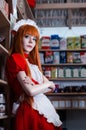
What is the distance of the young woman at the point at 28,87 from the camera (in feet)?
5.58

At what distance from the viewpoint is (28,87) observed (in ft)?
5.50

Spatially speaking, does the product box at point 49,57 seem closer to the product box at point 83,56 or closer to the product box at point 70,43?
the product box at point 70,43

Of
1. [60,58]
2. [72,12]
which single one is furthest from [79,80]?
[72,12]

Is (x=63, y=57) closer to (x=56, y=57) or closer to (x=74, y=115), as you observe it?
(x=56, y=57)

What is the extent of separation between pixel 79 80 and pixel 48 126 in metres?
2.40

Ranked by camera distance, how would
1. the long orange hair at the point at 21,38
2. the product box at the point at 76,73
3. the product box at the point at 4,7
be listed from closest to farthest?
1. the long orange hair at the point at 21,38
2. the product box at the point at 4,7
3. the product box at the point at 76,73

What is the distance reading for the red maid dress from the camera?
5.60 ft

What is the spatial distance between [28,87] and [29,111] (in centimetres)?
16

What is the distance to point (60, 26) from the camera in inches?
169

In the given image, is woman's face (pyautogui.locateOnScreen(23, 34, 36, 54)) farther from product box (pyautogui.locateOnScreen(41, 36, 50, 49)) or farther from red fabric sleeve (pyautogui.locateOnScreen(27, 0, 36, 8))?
product box (pyautogui.locateOnScreen(41, 36, 50, 49))

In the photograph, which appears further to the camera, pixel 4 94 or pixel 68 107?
pixel 68 107

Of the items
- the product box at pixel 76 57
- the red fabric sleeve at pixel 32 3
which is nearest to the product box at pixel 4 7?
the red fabric sleeve at pixel 32 3

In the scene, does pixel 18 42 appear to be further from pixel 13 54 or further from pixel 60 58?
pixel 60 58

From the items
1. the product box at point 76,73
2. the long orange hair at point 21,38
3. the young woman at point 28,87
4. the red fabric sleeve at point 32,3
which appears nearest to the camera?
the young woman at point 28,87
